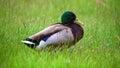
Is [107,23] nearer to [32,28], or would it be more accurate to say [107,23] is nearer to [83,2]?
[83,2]

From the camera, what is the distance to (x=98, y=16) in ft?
9.95

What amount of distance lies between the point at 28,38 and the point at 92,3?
0.36 metres

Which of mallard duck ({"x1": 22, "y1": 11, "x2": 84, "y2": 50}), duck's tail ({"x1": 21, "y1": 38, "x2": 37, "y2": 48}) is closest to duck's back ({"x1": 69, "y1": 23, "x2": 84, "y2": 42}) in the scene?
mallard duck ({"x1": 22, "y1": 11, "x2": 84, "y2": 50})

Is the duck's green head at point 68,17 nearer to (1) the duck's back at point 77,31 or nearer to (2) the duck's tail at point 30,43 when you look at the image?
(1) the duck's back at point 77,31

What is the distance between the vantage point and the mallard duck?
289cm

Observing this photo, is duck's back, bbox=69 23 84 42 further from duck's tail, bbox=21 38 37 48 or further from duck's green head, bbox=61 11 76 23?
duck's tail, bbox=21 38 37 48

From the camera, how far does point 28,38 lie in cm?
292

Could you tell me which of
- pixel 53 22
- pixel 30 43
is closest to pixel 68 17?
pixel 53 22

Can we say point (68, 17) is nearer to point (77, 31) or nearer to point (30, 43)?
point (77, 31)

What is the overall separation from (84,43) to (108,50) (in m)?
0.12

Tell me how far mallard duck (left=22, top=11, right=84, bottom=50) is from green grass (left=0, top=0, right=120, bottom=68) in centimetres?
3

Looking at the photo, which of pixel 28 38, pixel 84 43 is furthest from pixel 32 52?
pixel 84 43

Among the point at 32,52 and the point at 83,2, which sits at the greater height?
the point at 83,2

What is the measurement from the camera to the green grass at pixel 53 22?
9.54 ft
